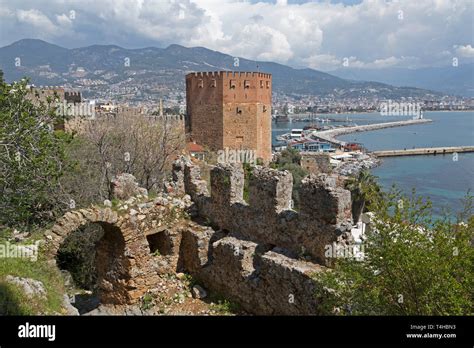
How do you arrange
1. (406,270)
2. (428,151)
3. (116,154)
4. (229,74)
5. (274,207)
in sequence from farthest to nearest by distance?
1. (428,151)
2. (229,74)
3. (116,154)
4. (274,207)
5. (406,270)

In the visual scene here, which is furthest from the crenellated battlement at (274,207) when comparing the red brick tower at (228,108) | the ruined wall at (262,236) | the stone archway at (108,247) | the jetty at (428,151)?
the jetty at (428,151)

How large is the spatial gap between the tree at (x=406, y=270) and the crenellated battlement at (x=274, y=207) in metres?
1.13

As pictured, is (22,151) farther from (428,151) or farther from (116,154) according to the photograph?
(428,151)

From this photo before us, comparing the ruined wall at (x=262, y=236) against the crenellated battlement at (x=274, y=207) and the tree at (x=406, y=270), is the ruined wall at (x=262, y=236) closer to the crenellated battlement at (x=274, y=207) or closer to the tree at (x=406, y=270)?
the crenellated battlement at (x=274, y=207)

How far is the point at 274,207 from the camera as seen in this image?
32.6 feet

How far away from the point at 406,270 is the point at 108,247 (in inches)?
305

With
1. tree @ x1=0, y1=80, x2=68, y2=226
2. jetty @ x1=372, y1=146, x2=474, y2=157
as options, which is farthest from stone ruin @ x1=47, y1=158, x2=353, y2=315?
jetty @ x1=372, y1=146, x2=474, y2=157

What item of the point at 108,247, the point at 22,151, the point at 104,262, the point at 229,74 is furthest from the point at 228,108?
the point at 22,151

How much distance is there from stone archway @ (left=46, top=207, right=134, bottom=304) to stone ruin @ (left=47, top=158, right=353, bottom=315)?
2cm

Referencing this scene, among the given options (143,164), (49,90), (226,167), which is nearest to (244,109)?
(49,90)

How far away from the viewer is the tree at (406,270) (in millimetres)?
5961

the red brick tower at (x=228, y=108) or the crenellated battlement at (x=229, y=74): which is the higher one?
the crenellated battlement at (x=229, y=74)
